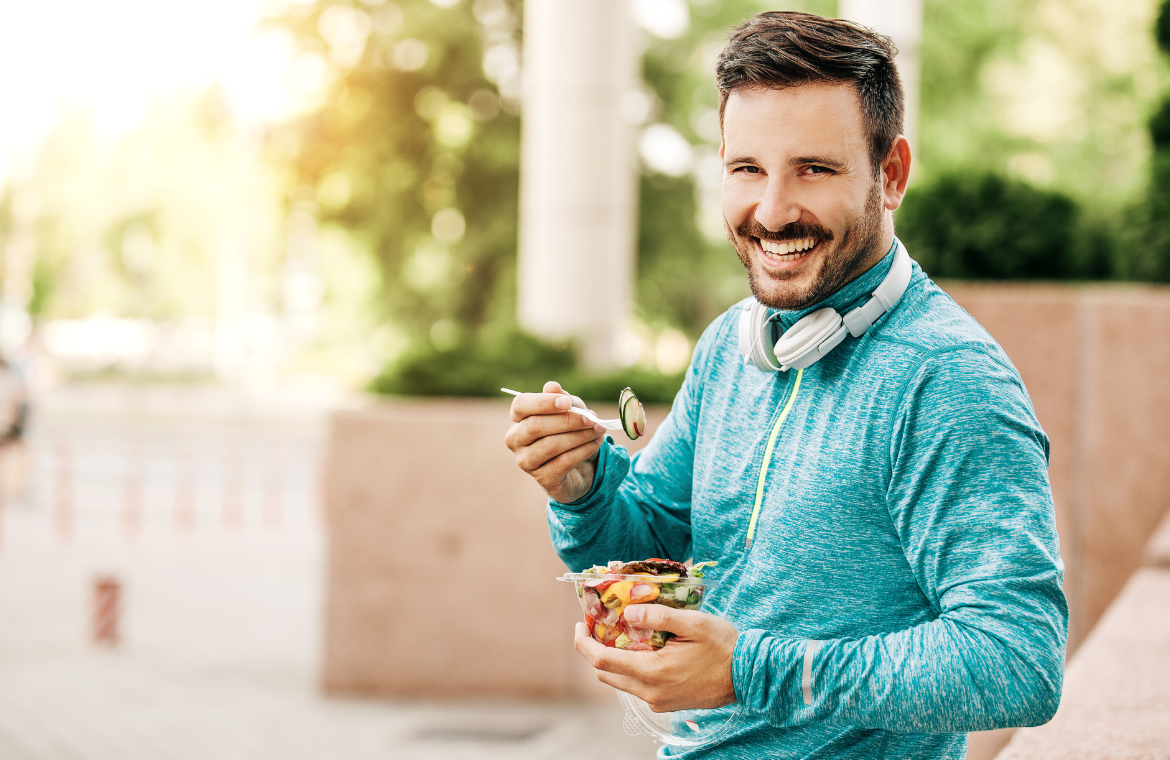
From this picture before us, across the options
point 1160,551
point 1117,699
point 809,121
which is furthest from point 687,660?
point 1160,551

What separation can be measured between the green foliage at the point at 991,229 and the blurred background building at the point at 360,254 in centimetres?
2

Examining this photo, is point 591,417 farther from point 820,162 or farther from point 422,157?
point 422,157

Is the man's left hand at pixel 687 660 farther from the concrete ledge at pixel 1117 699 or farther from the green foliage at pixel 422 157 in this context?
the green foliage at pixel 422 157

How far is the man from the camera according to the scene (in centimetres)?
145

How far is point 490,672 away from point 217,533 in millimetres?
7454

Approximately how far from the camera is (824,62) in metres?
1.66

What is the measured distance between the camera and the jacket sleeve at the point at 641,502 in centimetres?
203

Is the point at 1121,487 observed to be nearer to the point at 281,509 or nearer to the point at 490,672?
the point at 490,672

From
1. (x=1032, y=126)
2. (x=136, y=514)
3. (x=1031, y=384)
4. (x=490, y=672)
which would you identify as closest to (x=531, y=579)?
(x=490, y=672)

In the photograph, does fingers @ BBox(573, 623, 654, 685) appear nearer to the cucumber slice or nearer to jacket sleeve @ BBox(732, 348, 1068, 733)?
jacket sleeve @ BBox(732, 348, 1068, 733)

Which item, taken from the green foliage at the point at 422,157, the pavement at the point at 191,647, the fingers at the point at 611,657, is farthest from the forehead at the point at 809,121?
the green foliage at the point at 422,157

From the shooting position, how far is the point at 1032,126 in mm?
22953

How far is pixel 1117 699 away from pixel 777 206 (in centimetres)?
197

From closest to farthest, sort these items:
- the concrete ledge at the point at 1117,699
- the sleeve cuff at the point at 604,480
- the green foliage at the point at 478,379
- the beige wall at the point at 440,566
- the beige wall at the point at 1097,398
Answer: the sleeve cuff at the point at 604,480
the concrete ledge at the point at 1117,699
the beige wall at the point at 1097,398
the beige wall at the point at 440,566
the green foliage at the point at 478,379
